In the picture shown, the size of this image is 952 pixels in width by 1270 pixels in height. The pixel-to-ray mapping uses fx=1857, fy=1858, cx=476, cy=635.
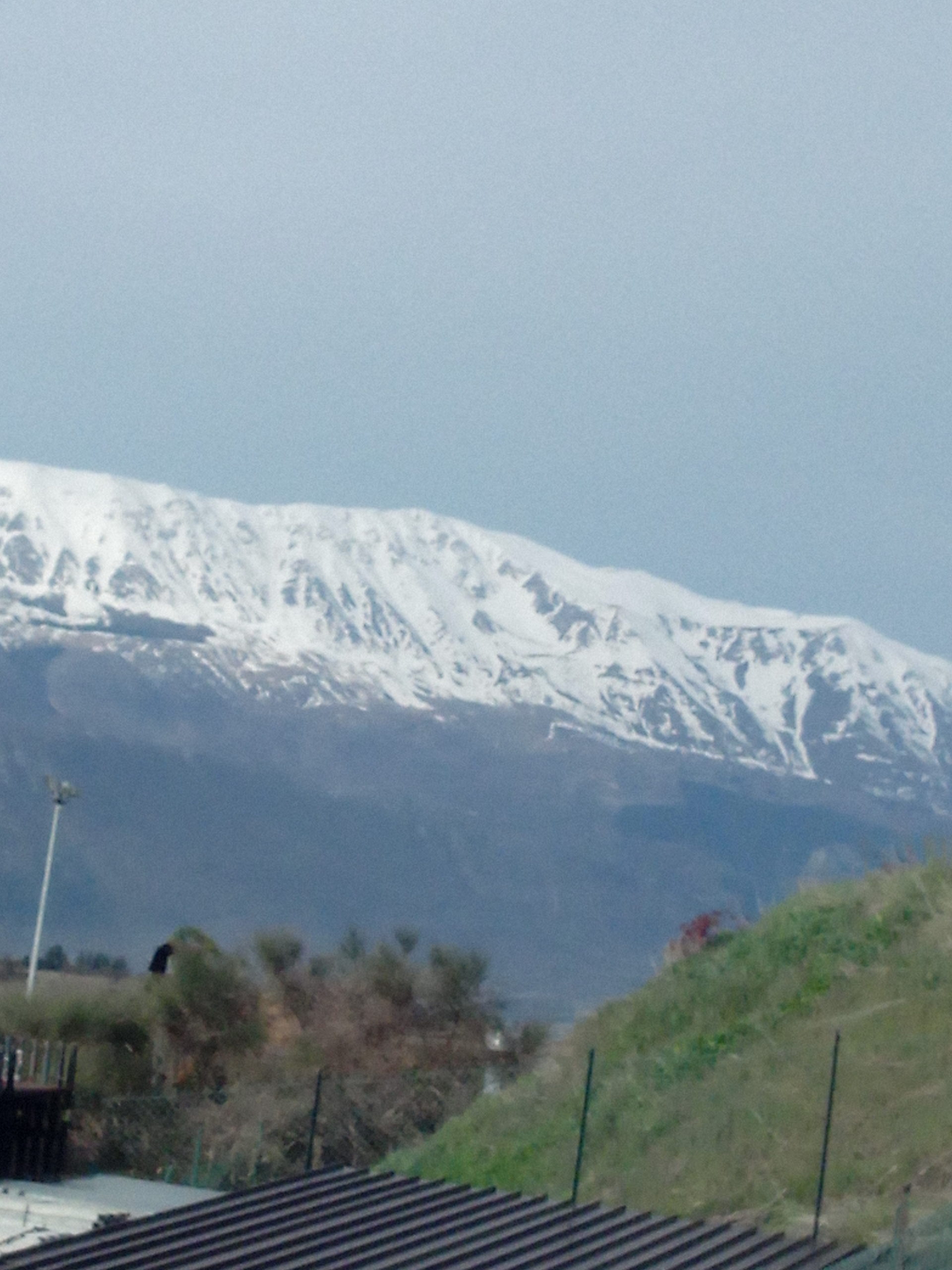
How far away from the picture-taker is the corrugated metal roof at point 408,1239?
11.7 meters

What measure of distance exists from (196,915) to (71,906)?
10.5 m

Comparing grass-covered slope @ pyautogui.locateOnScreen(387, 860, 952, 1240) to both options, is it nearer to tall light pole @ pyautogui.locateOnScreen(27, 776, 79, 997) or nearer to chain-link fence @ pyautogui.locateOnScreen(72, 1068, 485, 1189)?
chain-link fence @ pyautogui.locateOnScreen(72, 1068, 485, 1189)

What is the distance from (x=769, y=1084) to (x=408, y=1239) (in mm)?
5902

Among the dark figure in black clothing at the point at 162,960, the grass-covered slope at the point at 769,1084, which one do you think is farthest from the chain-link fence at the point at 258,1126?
the dark figure in black clothing at the point at 162,960

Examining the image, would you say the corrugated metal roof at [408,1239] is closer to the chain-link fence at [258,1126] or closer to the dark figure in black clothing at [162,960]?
the chain-link fence at [258,1126]

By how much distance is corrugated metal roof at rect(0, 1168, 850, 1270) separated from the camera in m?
11.7

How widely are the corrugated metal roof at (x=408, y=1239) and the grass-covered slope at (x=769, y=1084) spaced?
1.40m

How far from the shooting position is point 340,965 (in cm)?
4409

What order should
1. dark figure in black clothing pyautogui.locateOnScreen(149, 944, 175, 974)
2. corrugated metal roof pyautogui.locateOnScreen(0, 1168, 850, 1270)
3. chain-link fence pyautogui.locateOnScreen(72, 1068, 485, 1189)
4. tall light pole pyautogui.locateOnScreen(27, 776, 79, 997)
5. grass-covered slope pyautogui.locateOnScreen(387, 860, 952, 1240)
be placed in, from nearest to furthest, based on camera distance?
corrugated metal roof pyautogui.locateOnScreen(0, 1168, 850, 1270) < grass-covered slope pyautogui.locateOnScreen(387, 860, 952, 1240) < chain-link fence pyautogui.locateOnScreen(72, 1068, 485, 1189) < tall light pole pyautogui.locateOnScreen(27, 776, 79, 997) < dark figure in black clothing pyautogui.locateOnScreen(149, 944, 175, 974)

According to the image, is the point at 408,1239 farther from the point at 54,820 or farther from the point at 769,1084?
the point at 54,820

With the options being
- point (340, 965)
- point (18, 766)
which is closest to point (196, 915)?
point (18, 766)

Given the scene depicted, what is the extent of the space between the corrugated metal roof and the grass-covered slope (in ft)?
4.59

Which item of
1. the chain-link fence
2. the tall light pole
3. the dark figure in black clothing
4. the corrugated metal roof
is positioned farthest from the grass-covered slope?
the dark figure in black clothing

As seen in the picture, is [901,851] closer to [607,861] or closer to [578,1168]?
[578,1168]
